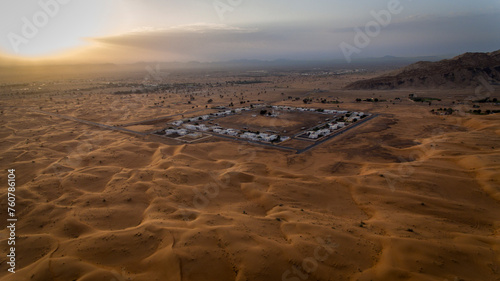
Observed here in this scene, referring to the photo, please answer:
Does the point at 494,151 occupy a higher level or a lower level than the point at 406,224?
higher

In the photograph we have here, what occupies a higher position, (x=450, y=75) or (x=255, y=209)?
→ (x=450, y=75)

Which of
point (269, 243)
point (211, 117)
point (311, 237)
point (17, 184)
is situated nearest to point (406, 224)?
point (311, 237)

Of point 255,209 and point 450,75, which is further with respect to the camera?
point 450,75

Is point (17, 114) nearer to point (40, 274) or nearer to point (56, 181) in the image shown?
point (56, 181)

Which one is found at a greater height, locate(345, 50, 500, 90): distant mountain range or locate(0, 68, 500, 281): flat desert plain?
locate(345, 50, 500, 90): distant mountain range

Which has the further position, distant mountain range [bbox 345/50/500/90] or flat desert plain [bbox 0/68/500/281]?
distant mountain range [bbox 345/50/500/90]
